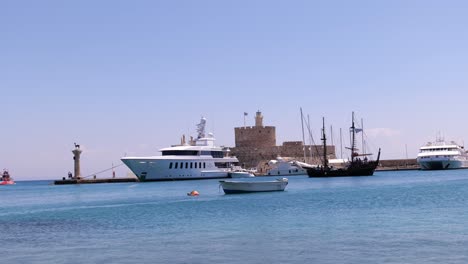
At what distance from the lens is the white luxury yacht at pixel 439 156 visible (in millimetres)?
91625

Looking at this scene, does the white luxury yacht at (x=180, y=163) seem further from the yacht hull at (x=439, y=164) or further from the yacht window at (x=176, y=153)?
the yacht hull at (x=439, y=164)

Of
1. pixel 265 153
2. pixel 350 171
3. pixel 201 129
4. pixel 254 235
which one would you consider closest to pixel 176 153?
pixel 201 129

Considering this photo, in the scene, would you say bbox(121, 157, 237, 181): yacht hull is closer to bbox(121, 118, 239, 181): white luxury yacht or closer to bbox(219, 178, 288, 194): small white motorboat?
bbox(121, 118, 239, 181): white luxury yacht

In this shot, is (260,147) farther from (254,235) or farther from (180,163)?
(254,235)

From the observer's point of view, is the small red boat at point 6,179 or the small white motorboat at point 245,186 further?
the small red boat at point 6,179

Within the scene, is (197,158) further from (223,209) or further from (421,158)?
(223,209)

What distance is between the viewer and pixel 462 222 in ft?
65.5

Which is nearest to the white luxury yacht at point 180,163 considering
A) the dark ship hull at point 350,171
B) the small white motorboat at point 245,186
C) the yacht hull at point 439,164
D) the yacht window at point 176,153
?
the yacht window at point 176,153

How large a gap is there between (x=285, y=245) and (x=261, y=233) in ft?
9.23

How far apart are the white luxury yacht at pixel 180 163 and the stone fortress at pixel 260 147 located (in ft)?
57.0

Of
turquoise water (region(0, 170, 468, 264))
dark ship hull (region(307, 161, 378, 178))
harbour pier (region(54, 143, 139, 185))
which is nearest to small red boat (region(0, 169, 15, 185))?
harbour pier (region(54, 143, 139, 185))

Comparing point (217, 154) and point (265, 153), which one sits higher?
point (265, 153)

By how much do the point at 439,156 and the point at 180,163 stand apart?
39.7 meters

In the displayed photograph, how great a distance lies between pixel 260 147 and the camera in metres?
97.8
